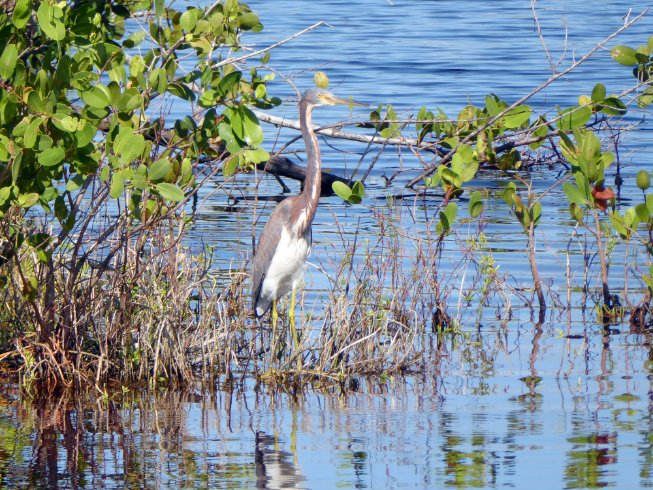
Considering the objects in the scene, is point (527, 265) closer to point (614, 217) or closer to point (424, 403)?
point (614, 217)

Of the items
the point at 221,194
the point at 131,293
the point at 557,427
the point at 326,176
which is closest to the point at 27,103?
the point at 131,293

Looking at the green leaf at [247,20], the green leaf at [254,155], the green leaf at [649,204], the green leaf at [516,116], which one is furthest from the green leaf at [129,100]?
the green leaf at [649,204]

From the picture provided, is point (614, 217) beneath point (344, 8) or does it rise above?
beneath

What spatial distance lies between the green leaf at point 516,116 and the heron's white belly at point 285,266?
147cm

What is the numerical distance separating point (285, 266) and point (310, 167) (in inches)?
25.1

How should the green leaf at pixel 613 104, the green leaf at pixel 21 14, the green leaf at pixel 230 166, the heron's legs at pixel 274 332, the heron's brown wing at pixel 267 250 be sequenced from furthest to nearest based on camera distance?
the heron's brown wing at pixel 267 250 < the green leaf at pixel 613 104 < the heron's legs at pixel 274 332 < the green leaf at pixel 230 166 < the green leaf at pixel 21 14

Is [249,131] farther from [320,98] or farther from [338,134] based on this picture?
[338,134]

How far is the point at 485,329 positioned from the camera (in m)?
7.52

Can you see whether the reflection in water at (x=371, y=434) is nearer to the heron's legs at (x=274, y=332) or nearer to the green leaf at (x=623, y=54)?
the heron's legs at (x=274, y=332)

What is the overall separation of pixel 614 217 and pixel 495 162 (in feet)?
2.90

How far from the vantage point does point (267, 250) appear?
741 cm

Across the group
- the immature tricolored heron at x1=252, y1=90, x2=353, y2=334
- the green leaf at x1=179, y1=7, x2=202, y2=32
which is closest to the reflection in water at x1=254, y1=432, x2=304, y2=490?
the immature tricolored heron at x1=252, y1=90, x2=353, y2=334

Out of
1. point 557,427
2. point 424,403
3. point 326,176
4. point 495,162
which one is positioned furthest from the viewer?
point 326,176

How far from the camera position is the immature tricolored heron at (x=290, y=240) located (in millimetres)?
7277
